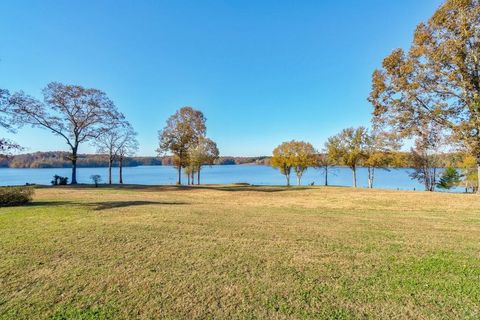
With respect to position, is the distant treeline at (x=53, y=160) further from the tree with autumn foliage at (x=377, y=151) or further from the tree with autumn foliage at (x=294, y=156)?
the tree with autumn foliage at (x=377, y=151)

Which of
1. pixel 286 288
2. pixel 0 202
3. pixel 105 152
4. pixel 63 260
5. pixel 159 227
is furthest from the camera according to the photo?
pixel 105 152

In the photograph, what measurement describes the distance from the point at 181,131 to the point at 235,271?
26.4 metres

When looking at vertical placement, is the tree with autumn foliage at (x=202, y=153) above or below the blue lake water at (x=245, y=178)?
above

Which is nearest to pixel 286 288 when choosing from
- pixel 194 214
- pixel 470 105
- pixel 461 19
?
pixel 194 214

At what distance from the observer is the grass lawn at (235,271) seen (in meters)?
2.87

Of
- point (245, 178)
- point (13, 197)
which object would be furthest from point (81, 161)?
point (13, 197)

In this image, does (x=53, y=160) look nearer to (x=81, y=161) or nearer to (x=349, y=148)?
(x=81, y=161)

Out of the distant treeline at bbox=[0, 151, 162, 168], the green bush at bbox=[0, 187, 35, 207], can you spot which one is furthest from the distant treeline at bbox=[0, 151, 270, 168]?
the green bush at bbox=[0, 187, 35, 207]

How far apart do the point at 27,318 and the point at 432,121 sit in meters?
18.7

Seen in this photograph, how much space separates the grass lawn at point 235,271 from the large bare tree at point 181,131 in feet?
74.7

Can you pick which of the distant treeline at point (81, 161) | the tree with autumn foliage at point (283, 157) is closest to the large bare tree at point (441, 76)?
the tree with autumn foliage at point (283, 157)

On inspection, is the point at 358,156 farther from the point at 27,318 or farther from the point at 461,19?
the point at 27,318

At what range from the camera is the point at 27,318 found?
272cm

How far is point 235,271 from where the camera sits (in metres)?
3.80
